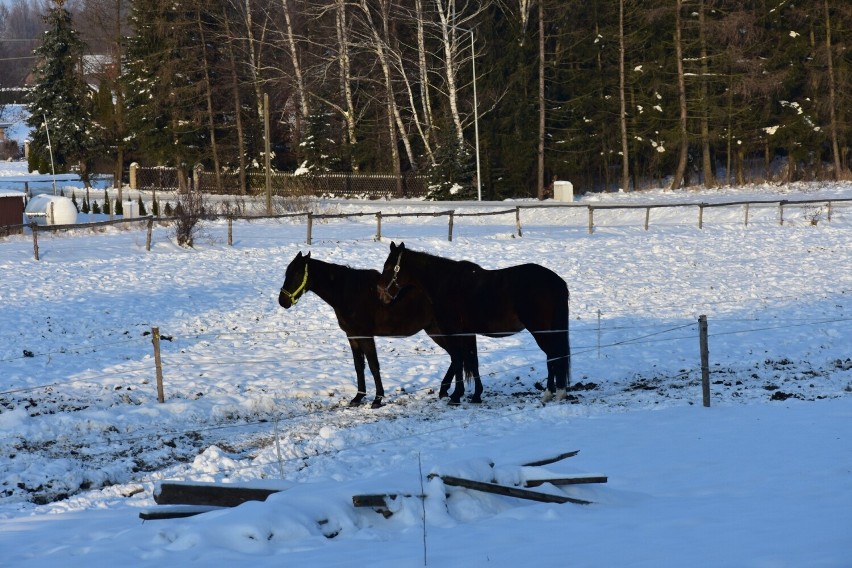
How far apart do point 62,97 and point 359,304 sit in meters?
46.4

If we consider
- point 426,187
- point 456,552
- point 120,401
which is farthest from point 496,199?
point 456,552

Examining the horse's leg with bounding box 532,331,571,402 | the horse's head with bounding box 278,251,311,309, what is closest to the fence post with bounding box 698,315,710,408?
the horse's leg with bounding box 532,331,571,402

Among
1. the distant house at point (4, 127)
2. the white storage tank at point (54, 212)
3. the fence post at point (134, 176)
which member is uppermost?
the distant house at point (4, 127)

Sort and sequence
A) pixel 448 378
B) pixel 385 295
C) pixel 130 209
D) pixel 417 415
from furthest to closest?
pixel 130 209 → pixel 448 378 → pixel 385 295 → pixel 417 415

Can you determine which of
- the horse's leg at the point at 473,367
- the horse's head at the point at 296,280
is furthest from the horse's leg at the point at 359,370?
the horse's leg at the point at 473,367

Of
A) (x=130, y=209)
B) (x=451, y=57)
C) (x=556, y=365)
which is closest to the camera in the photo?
(x=556, y=365)

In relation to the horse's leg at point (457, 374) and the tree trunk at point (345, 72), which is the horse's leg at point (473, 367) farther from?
the tree trunk at point (345, 72)

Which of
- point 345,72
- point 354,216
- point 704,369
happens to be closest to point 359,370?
point 704,369

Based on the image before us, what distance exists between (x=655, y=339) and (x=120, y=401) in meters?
9.18

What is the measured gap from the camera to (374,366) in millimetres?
13406

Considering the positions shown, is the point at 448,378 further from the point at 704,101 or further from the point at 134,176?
the point at 134,176

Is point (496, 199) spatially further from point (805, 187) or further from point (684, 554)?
point (684, 554)

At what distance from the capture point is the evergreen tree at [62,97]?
176 feet

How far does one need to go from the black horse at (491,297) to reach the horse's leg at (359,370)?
32.0 inches
